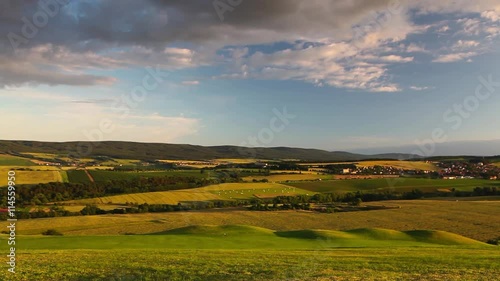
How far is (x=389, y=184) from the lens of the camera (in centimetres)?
10850

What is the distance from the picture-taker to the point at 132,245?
3111 cm

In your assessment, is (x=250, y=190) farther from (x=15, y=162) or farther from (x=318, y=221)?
(x=15, y=162)

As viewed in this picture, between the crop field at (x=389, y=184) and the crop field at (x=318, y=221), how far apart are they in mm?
23866

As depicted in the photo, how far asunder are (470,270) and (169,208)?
234 feet

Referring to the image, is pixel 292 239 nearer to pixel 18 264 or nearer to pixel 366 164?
pixel 18 264

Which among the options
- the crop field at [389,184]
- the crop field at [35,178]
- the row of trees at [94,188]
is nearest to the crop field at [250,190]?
the crop field at [389,184]

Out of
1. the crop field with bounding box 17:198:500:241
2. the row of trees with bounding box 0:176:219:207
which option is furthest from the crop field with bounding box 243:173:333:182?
the crop field with bounding box 17:198:500:241

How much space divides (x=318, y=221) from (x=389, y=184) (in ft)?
176

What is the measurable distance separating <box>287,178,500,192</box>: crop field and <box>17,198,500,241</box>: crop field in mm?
23866

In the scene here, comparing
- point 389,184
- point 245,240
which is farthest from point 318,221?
point 389,184

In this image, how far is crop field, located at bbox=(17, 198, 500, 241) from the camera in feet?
172

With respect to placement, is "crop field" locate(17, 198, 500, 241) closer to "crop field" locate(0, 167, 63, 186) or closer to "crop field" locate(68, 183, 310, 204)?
"crop field" locate(68, 183, 310, 204)

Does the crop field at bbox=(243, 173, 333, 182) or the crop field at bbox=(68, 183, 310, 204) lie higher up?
the crop field at bbox=(243, 173, 333, 182)

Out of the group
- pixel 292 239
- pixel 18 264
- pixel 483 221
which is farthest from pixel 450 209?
pixel 18 264
